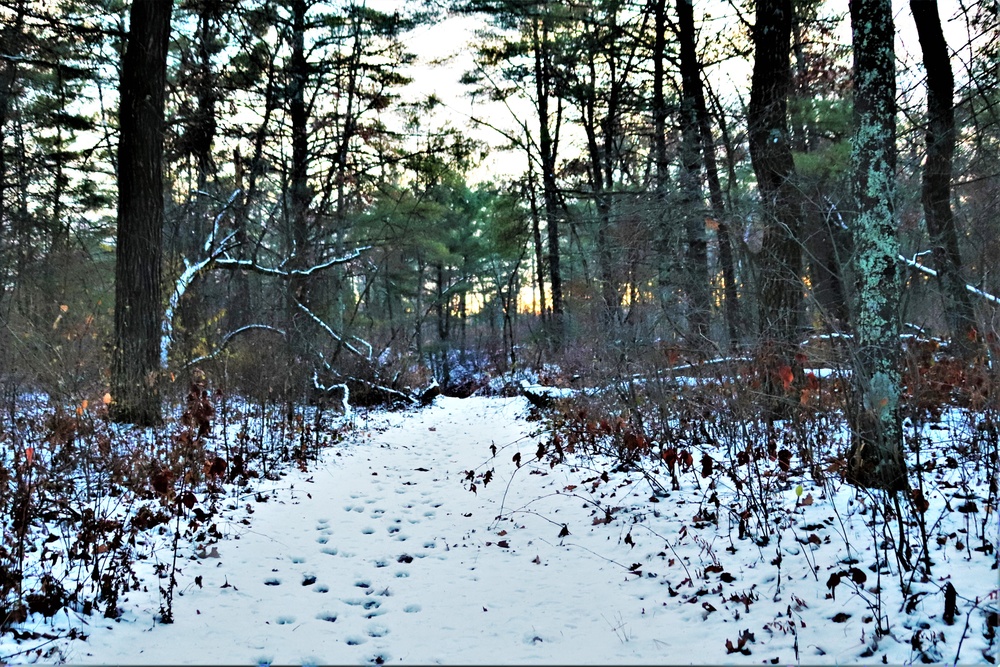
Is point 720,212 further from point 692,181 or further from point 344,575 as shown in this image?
point 344,575

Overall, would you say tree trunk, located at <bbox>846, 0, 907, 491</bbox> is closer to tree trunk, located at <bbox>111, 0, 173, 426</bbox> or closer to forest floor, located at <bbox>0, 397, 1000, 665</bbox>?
forest floor, located at <bbox>0, 397, 1000, 665</bbox>

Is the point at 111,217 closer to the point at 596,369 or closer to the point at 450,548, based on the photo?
the point at 596,369

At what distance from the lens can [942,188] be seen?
799 centimetres

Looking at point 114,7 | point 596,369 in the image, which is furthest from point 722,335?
point 114,7

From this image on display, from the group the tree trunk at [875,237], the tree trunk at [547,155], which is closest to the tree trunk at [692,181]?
the tree trunk at [875,237]

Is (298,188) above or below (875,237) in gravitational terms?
above

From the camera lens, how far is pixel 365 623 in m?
3.52

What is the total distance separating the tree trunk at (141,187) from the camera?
768 cm

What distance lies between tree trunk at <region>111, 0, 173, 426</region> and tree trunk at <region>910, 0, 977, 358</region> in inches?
361

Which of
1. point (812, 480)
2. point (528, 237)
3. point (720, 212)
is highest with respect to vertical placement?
point (528, 237)

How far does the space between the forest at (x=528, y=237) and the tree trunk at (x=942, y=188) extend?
6 cm

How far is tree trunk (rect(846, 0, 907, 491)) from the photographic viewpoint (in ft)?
13.5

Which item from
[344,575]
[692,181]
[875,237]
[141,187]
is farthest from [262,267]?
[875,237]

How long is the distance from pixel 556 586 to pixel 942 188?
298 inches
